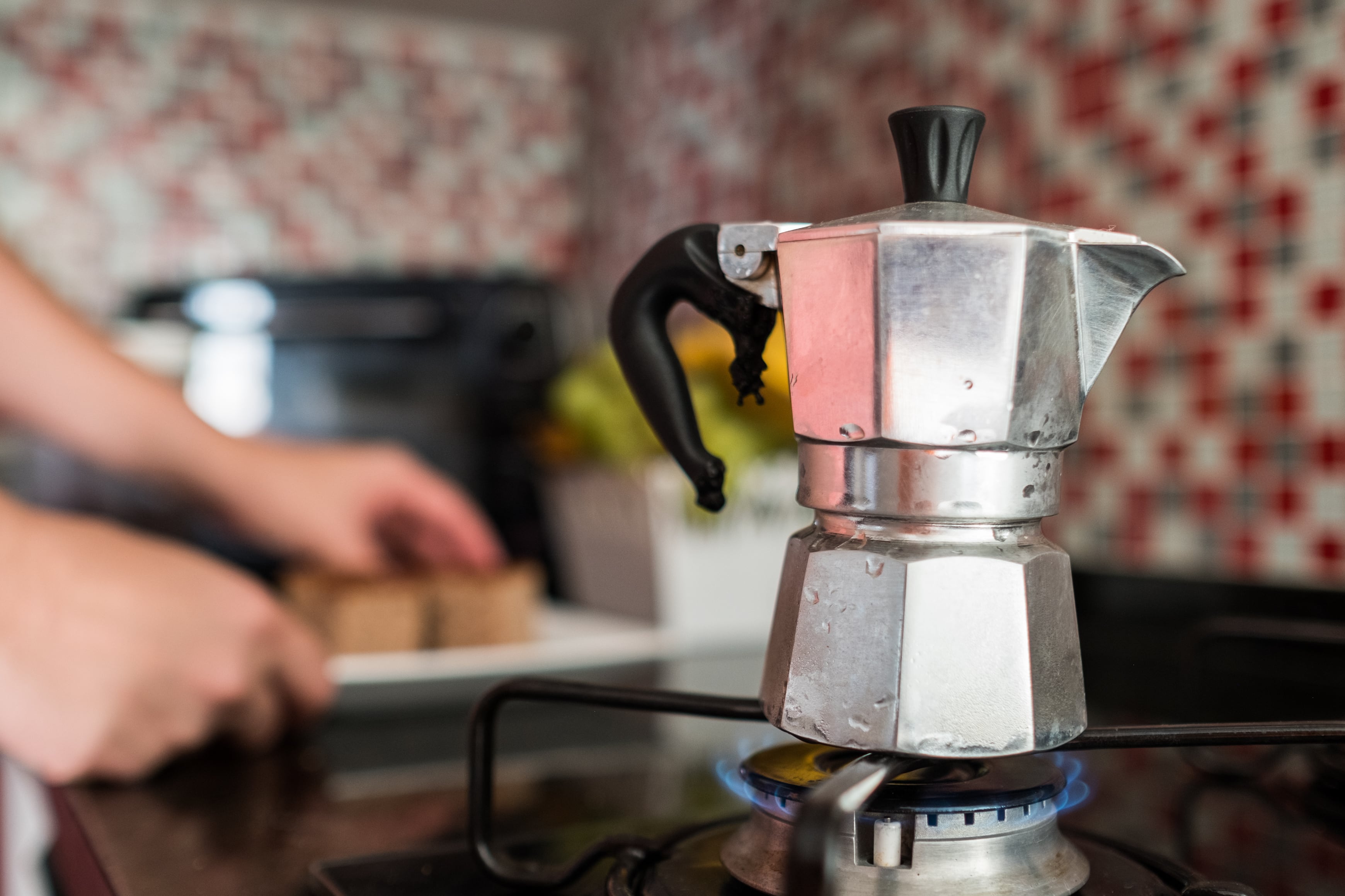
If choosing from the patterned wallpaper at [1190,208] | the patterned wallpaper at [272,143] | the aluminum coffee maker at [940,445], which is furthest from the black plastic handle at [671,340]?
the patterned wallpaper at [272,143]

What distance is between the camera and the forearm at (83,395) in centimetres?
A: 73

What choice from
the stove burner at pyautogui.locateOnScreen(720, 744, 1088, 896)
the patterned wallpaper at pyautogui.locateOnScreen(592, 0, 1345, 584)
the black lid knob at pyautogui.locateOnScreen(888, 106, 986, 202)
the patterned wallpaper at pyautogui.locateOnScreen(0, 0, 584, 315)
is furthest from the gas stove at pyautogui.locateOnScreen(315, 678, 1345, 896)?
the patterned wallpaper at pyautogui.locateOnScreen(0, 0, 584, 315)

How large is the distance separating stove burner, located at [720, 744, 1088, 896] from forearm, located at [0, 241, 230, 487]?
0.61 m

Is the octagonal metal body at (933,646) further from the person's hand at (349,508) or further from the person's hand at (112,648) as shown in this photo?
the person's hand at (349,508)

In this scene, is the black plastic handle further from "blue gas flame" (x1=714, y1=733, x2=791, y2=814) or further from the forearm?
the forearm

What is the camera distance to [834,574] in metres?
0.31

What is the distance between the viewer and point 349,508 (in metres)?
0.92

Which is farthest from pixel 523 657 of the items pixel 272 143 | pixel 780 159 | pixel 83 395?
pixel 272 143

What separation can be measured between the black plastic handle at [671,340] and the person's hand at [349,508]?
0.58m

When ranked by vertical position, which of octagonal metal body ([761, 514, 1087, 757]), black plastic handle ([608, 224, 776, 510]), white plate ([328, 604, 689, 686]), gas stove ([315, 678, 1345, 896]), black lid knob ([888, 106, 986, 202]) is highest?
black lid knob ([888, 106, 986, 202])

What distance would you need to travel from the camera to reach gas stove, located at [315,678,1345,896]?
29 cm

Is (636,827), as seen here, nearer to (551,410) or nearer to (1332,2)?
(1332,2)

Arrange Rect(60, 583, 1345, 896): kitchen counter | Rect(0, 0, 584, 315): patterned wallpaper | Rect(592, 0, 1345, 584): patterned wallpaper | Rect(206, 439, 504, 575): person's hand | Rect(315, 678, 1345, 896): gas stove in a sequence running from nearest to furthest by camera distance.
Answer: Rect(315, 678, 1345, 896): gas stove, Rect(60, 583, 1345, 896): kitchen counter, Rect(592, 0, 1345, 584): patterned wallpaper, Rect(206, 439, 504, 575): person's hand, Rect(0, 0, 584, 315): patterned wallpaper

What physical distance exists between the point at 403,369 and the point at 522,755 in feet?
2.62
